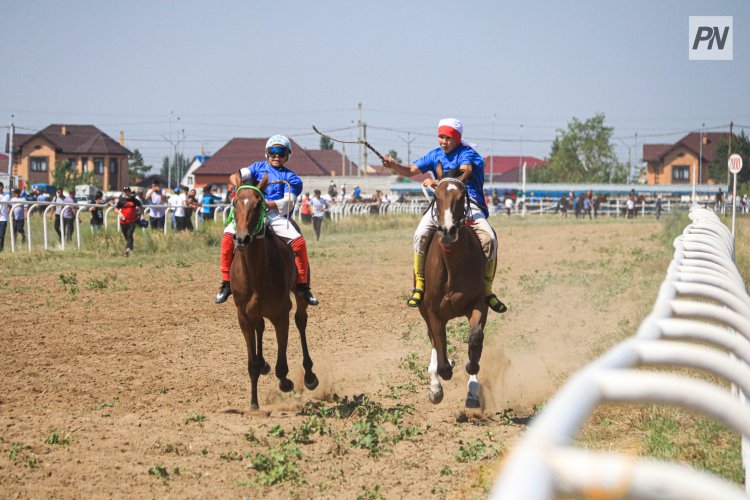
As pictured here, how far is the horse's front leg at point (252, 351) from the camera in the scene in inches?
358

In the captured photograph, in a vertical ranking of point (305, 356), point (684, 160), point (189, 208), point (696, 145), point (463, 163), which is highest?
point (696, 145)

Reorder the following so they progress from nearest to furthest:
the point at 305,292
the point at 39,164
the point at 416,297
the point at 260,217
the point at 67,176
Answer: the point at 260,217 → the point at 416,297 → the point at 305,292 → the point at 67,176 → the point at 39,164

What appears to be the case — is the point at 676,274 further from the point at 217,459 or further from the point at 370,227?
the point at 370,227

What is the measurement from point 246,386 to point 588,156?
12169 centimetres

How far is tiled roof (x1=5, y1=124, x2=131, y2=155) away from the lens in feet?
363

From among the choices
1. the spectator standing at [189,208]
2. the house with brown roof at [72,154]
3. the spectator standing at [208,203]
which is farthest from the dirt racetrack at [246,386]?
the house with brown roof at [72,154]

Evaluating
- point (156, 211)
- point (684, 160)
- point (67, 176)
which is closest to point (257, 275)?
point (156, 211)

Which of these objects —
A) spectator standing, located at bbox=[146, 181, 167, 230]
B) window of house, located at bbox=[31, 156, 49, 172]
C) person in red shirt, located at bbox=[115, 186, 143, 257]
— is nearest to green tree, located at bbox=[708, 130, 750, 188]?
window of house, located at bbox=[31, 156, 49, 172]

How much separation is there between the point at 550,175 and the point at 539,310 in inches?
4608

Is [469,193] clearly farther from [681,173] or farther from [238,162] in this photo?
[681,173]

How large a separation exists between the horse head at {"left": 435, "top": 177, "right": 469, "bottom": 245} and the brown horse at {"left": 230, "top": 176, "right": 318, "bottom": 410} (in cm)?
169

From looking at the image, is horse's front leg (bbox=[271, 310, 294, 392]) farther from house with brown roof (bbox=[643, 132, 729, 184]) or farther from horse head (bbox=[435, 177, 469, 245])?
house with brown roof (bbox=[643, 132, 729, 184])

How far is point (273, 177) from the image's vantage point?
9844 millimetres

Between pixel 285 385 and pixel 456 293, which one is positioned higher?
pixel 456 293
